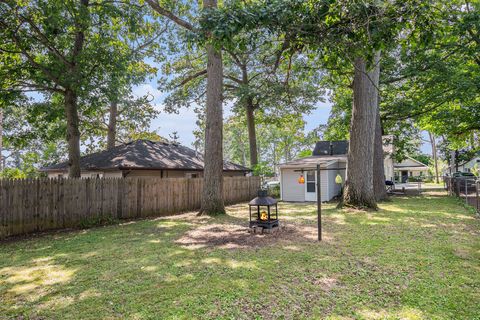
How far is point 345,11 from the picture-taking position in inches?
175

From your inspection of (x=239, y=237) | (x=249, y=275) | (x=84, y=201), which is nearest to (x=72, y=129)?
(x=84, y=201)

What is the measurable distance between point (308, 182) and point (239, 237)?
11237mm

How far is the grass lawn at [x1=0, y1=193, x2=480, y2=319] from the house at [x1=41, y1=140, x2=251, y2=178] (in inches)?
233

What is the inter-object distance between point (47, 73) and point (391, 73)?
16.8 metres

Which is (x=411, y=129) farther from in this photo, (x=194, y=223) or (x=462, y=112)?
(x=194, y=223)

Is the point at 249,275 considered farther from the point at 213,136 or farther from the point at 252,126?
the point at 252,126

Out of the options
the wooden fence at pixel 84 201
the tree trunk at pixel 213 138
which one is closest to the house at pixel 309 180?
the wooden fence at pixel 84 201

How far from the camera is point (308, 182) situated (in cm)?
1775

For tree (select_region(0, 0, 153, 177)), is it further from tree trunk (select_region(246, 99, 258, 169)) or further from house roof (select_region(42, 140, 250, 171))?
tree trunk (select_region(246, 99, 258, 169))

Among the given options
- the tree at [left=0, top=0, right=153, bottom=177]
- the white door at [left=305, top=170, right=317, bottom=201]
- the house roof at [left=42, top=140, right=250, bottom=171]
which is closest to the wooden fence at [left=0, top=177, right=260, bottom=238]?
the house roof at [left=42, top=140, right=250, bottom=171]

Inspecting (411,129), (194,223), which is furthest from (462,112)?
(194,223)

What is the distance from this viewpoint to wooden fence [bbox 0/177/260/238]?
8289 millimetres

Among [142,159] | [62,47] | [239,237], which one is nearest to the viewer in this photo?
[239,237]

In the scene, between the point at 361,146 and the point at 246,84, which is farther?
the point at 246,84
